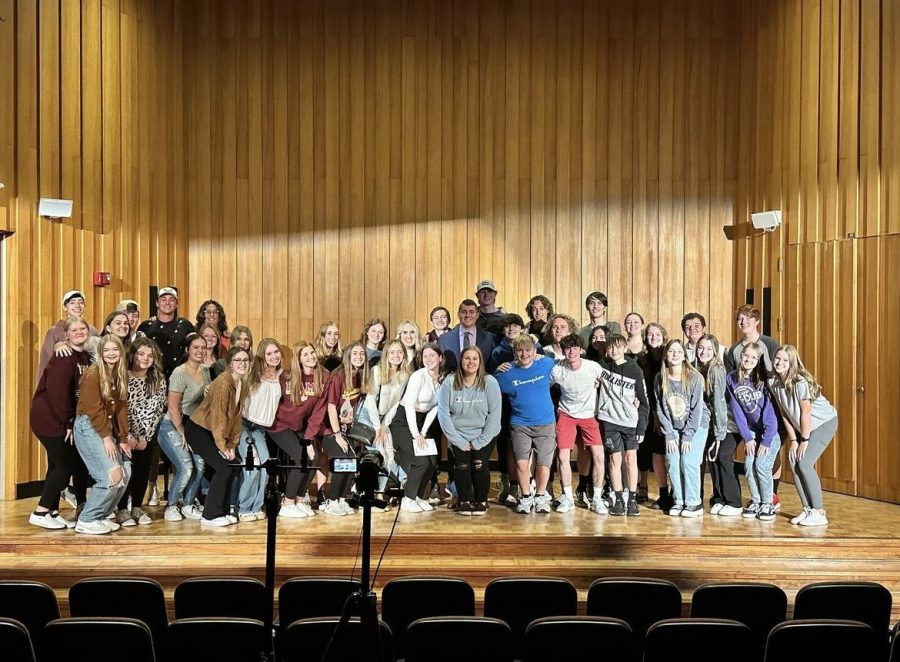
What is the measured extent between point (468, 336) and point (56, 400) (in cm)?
355

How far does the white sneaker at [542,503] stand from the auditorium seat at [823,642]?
158 inches

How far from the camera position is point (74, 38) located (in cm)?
899

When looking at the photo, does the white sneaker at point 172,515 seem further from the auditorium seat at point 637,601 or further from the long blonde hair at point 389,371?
the auditorium seat at point 637,601

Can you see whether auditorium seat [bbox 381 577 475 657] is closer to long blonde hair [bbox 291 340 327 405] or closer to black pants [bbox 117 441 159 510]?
long blonde hair [bbox 291 340 327 405]

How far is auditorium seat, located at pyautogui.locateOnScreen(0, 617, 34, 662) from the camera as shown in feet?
11.2

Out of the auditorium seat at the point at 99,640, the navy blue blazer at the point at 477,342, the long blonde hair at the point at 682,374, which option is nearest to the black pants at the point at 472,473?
the navy blue blazer at the point at 477,342

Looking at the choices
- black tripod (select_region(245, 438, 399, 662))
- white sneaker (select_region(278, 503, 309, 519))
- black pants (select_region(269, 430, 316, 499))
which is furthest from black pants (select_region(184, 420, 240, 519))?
black tripod (select_region(245, 438, 399, 662))

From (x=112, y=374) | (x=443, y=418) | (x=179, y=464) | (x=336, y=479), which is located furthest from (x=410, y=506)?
(x=112, y=374)

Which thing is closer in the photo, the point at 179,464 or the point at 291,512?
the point at 179,464

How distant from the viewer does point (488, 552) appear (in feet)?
21.9

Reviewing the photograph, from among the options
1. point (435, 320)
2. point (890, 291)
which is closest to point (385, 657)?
point (435, 320)

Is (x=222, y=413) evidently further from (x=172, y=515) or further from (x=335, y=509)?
(x=335, y=509)

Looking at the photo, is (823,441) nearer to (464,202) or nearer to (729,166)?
(729,166)

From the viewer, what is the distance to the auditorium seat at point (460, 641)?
3.58 meters
